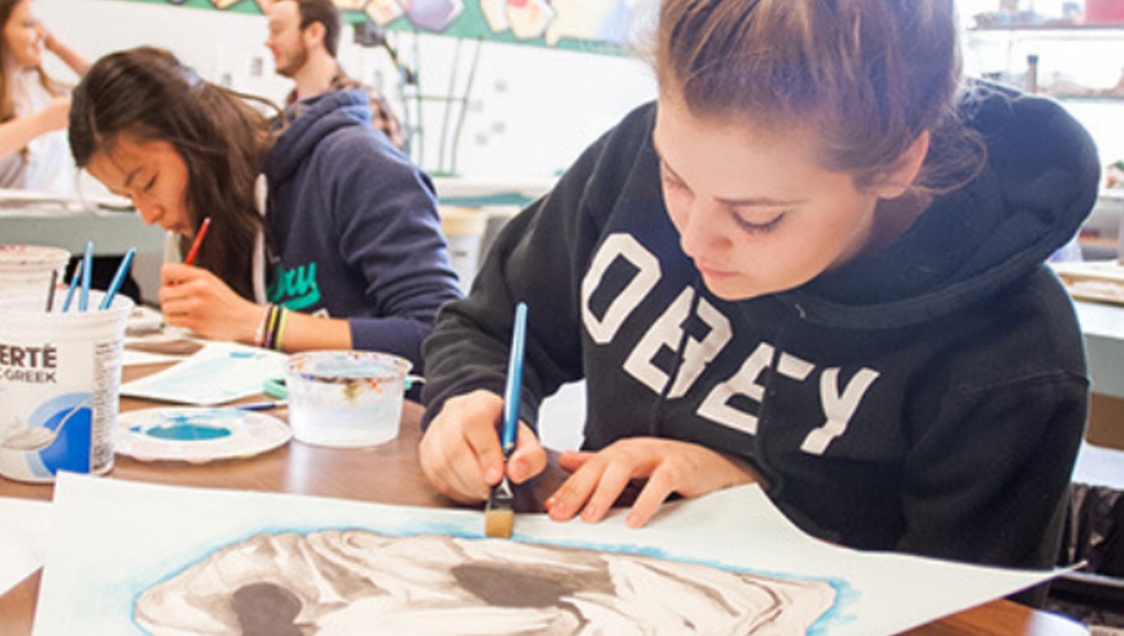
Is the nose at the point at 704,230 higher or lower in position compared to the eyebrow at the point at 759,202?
lower

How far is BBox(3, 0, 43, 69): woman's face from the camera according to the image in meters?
2.76

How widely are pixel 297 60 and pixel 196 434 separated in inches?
79.5

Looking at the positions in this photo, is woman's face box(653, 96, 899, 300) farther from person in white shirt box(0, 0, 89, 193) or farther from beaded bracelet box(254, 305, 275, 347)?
person in white shirt box(0, 0, 89, 193)

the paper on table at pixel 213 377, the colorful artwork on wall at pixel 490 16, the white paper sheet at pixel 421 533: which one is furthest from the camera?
the colorful artwork on wall at pixel 490 16

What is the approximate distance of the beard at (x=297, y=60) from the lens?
2.63m

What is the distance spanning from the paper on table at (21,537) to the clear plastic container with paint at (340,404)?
0.69 ft

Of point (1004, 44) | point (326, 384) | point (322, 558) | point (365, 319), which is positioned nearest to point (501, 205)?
point (1004, 44)

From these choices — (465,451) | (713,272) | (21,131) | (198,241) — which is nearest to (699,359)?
(713,272)

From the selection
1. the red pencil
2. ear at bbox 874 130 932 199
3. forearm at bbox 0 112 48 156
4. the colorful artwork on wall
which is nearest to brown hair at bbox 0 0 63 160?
forearm at bbox 0 112 48 156

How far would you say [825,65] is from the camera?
2.10 ft

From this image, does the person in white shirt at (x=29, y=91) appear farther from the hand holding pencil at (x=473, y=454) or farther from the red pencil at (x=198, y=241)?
the hand holding pencil at (x=473, y=454)

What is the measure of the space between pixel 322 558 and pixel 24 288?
2.23 feet

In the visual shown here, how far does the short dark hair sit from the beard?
0.05m

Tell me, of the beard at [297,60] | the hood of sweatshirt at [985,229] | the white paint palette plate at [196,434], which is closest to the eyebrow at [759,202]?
the hood of sweatshirt at [985,229]
